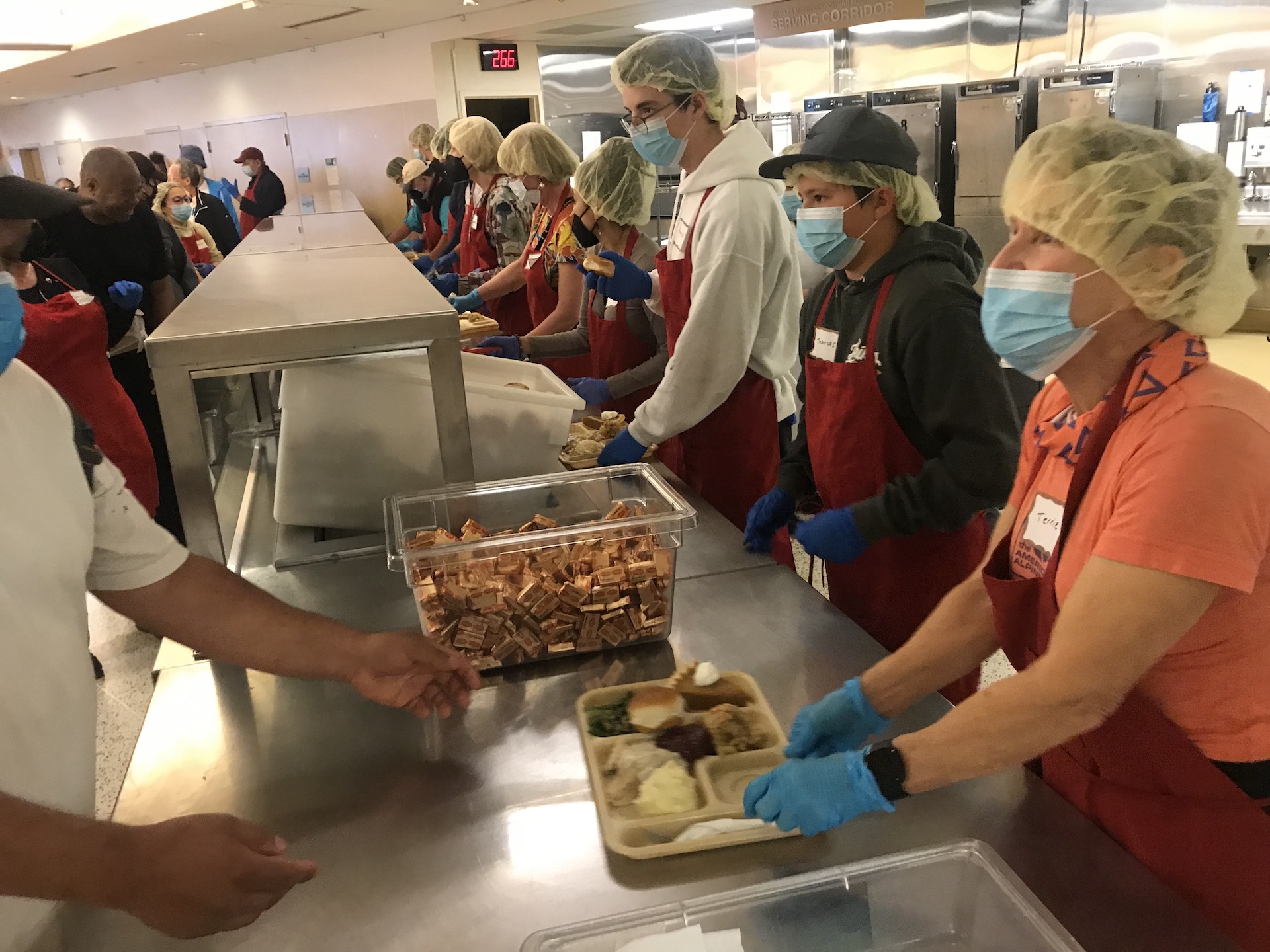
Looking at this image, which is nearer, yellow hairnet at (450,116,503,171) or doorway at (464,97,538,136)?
yellow hairnet at (450,116,503,171)

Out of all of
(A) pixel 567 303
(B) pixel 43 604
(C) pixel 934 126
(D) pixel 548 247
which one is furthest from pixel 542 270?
(C) pixel 934 126

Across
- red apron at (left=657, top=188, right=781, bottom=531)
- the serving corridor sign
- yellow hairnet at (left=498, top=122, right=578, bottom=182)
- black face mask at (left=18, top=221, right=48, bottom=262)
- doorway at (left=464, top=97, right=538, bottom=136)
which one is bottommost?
red apron at (left=657, top=188, right=781, bottom=531)

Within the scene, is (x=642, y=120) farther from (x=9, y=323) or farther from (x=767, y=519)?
(x=9, y=323)

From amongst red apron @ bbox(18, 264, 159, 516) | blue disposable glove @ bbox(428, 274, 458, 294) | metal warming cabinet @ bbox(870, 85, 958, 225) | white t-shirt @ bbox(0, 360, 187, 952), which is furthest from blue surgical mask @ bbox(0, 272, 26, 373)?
metal warming cabinet @ bbox(870, 85, 958, 225)

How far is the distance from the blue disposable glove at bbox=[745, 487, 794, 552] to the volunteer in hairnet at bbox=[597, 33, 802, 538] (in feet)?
1.30

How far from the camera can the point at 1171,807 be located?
975 mm

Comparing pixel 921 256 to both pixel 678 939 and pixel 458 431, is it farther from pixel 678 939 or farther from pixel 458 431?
pixel 678 939

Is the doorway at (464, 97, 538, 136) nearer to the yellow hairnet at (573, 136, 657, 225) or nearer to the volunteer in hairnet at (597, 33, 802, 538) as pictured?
the yellow hairnet at (573, 136, 657, 225)

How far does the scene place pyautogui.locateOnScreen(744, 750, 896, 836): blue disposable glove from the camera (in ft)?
3.00

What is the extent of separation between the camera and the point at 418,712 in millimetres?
1162

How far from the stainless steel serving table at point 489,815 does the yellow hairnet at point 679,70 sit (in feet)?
4.71

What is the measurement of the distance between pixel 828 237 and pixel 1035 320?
0.74 metres

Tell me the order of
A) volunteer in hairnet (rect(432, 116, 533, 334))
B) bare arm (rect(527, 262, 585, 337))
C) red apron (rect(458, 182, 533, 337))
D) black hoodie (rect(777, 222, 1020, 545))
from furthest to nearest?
volunteer in hairnet (rect(432, 116, 533, 334))
red apron (rect(458, 182, 533, 337))
bare arm (rect(527, 262, 585, 337))
black hoodie (rect(777, 222, 1020, 545))

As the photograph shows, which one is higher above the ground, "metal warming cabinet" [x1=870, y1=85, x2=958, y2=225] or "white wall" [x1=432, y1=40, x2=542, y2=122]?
"white wall" [x1=432, y1=40, x2=542, y2=122]
